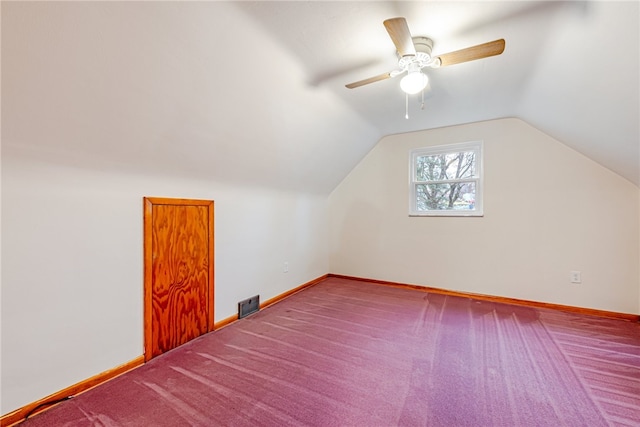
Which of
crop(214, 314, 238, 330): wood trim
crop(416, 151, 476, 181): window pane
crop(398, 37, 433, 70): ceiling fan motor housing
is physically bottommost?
crop(214, 314, 238, 330): wood trim

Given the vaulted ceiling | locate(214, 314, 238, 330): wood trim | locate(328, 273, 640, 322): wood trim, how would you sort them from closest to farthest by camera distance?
the vaulted ceiling
locate(214, 314, 238, 330): wood trim
locate(328, 273, 640, 322): wood trim

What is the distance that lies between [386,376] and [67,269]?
86.9 inches

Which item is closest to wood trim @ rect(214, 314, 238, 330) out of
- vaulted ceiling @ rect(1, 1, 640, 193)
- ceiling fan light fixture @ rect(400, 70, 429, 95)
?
vaulted ceiling @ rect(1, 1, 640, 193)

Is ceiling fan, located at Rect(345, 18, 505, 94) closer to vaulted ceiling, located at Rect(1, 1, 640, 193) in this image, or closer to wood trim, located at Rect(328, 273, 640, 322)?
vaulted ceiling, located at Rect(1, 1, 640, 193)

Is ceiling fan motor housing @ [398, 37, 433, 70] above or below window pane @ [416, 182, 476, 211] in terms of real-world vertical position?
above

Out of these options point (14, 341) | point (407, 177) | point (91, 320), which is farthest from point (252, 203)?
point (407, 177)

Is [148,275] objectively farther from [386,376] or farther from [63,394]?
[386,376]

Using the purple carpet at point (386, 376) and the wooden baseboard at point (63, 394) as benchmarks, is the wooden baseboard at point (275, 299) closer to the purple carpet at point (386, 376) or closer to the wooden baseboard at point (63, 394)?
the purple carpet at point (386, 376)

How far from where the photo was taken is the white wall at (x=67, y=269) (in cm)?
146

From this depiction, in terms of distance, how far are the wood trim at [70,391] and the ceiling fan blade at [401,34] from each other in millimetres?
2749

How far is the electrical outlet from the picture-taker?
9.82ft

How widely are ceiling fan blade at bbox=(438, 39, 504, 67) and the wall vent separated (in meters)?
2.81

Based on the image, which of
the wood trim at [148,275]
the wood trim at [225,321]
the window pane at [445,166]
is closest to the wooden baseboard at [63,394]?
the wood trim at [148,275]

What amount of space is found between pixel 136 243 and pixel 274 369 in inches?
54.9
